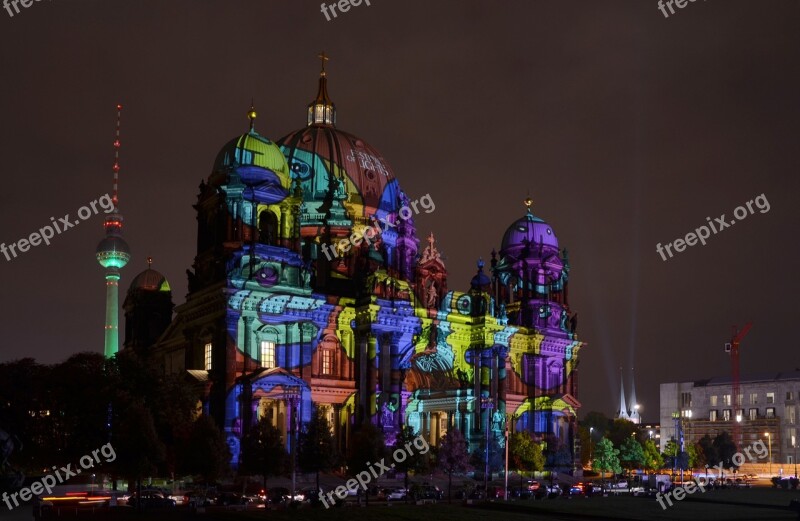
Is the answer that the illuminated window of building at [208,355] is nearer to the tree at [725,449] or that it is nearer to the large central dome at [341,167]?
the large central dome at [341,167]

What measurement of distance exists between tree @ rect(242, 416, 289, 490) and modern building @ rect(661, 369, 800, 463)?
10012cm

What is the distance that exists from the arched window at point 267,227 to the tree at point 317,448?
684 inches

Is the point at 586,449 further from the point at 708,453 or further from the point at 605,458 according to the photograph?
the point at 605,458

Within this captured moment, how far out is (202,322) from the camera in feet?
310

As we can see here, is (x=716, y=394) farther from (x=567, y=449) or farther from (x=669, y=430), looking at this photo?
(x=567, y=449)

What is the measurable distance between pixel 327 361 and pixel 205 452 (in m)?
23.1

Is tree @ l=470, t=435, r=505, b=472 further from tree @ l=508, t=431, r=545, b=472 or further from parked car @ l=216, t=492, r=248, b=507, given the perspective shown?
parked car @ l=216, t=492, r=248, b=507

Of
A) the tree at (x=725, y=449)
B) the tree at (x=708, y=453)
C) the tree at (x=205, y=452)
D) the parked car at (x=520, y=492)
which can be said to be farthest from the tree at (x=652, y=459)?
the tree at (x=205, y=452)

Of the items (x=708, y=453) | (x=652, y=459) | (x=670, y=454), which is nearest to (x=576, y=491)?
(x=652, y=459)

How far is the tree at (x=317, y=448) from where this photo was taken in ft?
270

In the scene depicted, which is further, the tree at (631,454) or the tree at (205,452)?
the tree at (631,454)

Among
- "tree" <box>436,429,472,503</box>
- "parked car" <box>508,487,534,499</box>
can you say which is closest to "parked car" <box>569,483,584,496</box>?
"parked car" <box>508,487,534,499</box>

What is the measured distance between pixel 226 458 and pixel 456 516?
985 inches

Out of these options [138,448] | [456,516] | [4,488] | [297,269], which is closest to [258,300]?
[297,269]
